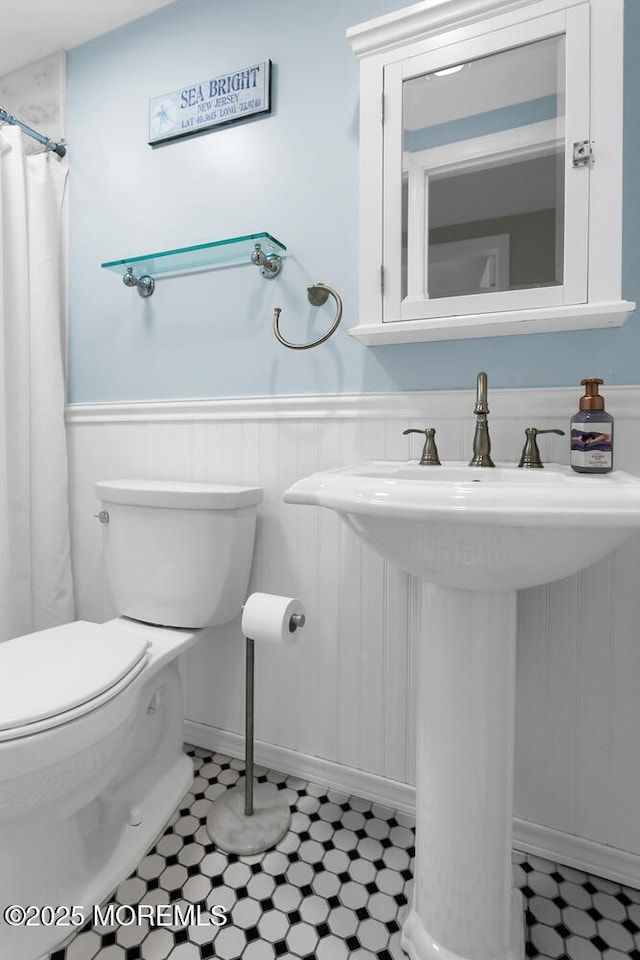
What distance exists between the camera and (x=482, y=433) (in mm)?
1049

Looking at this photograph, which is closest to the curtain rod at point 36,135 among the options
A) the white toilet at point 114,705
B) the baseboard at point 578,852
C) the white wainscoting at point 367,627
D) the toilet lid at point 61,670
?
the white wainscoting at point 367,627

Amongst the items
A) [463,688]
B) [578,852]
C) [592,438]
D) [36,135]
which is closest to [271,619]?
[463,688]

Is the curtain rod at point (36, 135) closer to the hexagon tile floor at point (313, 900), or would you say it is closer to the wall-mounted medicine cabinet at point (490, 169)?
the wall-mounted medicine cabinet at point (490, 169)

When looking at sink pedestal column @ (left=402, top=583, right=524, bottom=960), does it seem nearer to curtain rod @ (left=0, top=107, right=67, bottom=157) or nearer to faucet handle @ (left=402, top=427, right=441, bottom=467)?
faucet handle @ (left=402, top=427, right=441, bottom=467)

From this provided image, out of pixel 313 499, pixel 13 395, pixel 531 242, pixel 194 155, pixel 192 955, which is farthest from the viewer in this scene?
pixel 13 395

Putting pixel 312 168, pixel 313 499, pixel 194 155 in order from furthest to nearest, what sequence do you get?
pixel 194 155 → pixel 312 168 → pixel 313 499

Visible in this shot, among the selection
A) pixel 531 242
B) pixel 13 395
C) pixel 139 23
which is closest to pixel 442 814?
pixel 531 242

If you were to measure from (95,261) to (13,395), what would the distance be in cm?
48

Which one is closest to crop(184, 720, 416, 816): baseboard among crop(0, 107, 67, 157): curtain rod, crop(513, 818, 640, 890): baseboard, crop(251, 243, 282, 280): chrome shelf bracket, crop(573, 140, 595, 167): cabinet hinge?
crop(513, 818, 640, 890): baseboard

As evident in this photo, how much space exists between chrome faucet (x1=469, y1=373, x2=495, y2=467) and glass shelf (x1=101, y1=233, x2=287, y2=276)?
0.65 m

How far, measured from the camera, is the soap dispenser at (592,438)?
95 cm

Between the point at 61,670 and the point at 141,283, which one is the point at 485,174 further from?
the point at 61,670

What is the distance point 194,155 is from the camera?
147cm

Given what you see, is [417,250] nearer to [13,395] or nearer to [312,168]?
[312,168]
